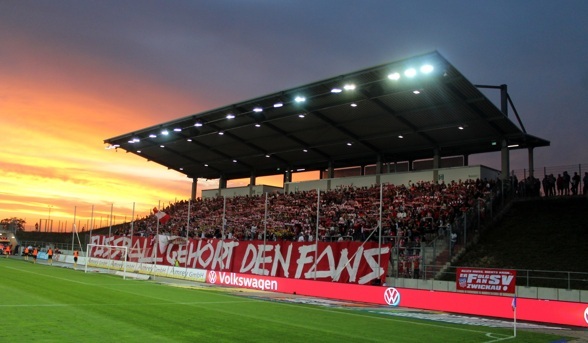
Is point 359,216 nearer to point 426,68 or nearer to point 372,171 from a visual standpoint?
point 426,68

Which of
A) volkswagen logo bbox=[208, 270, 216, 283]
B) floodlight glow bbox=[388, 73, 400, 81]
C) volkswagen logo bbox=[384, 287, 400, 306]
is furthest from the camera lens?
volkswagen logo bbox=[208, 270, 216, 283]

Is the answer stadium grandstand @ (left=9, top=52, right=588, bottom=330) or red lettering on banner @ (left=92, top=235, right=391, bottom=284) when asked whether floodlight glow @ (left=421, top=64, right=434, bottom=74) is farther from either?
red lettering on banner @ (left=92, top=235, right=391, bottom=284)

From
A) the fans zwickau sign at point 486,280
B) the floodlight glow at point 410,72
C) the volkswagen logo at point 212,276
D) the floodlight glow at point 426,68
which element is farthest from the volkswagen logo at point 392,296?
the volkswagen logo at point 212,276

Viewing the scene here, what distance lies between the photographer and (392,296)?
23672mm

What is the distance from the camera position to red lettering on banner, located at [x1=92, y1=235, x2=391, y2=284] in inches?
1128

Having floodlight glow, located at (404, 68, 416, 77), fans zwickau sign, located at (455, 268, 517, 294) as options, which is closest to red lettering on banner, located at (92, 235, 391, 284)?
fans zwickau sign, located at (455, 268, 517, 294)

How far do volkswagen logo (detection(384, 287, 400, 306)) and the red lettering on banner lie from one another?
3.20m

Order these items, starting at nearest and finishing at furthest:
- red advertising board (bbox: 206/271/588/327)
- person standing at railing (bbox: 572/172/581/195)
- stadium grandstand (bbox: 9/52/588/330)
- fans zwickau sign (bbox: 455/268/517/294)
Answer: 1. red advertising board (bbox: 206/271/588/327)
2. fans zwickau sign (bbox: 455/268/517/294)
3. stadium grandstand (bbox: 9/52/588/330)
4. person standing at railing (bbox: 572/172/581/195)

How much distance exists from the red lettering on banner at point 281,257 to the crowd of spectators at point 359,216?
3.33 feet

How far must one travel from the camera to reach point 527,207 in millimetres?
32688

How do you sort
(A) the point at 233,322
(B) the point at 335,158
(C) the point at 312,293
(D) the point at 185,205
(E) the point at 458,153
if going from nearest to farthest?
(A) the point at 233,322, (C) the point at 312,293, (E) the point at 458,153, (B) the point at 335,158, (D) the point at 185,205

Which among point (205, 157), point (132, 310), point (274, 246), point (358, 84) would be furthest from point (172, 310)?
point (205, 157)

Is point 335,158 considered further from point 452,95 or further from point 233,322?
point 233,322

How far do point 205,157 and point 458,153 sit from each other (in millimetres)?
25842
